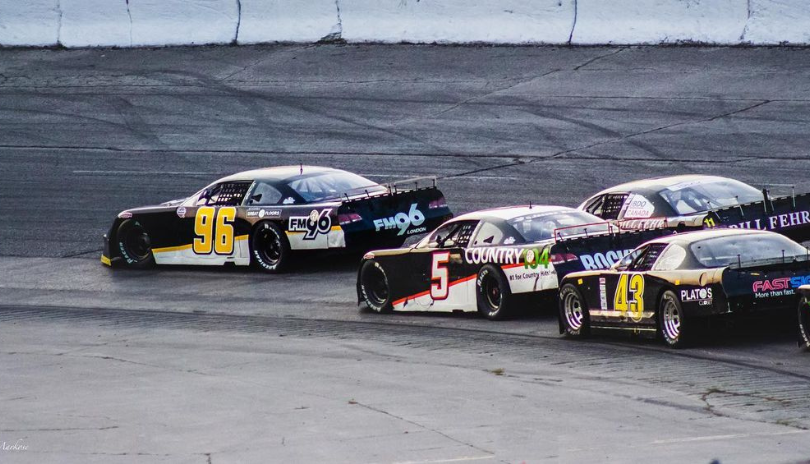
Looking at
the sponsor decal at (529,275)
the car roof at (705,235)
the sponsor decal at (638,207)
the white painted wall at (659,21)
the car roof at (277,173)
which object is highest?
the white painted wall at (659,21)

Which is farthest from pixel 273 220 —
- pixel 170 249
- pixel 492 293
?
pixel 492 293

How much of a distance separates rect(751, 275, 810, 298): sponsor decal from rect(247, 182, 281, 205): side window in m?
7.59

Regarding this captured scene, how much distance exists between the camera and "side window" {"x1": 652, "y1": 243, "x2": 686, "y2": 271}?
11.8m

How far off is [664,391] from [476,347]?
108 inches

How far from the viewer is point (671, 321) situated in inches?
458

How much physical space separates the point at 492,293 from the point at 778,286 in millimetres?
3396

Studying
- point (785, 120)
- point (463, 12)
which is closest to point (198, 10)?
point (463, 12)

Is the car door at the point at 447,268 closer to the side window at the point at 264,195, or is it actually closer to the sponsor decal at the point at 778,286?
the side window at the point at 264,195

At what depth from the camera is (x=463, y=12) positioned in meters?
26.9

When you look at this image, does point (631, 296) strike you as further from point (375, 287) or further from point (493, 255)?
point (375, 287)

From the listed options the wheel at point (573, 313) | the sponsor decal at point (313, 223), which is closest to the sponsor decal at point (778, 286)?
the wheel at point (573, 313)

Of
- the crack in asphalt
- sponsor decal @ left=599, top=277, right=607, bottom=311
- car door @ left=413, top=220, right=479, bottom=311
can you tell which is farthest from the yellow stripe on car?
A: the crack in asphalt

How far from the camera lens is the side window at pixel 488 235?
14.0 meters

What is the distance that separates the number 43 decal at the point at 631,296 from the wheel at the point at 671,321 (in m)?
0.26
